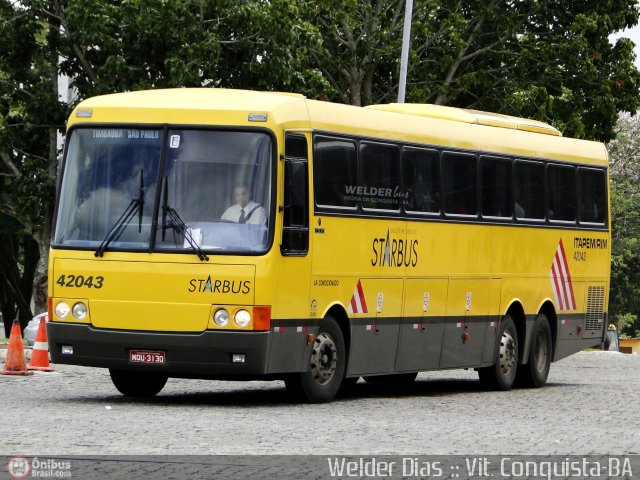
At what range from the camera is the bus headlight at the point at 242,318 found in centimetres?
1620

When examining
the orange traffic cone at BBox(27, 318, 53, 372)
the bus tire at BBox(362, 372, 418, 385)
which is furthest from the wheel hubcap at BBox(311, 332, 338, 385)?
the orange traffic cone at BBox(27, 318, 53, 372)

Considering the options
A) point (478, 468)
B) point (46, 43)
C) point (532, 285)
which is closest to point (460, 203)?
point (532, 285)

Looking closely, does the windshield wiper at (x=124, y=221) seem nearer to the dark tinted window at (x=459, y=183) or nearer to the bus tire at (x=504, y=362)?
the dark tinted window at (x=459, y=183)

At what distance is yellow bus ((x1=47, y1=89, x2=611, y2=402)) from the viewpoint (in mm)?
16281

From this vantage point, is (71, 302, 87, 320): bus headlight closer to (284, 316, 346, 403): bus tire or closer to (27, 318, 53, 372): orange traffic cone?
(284, 316, 346, 403): bus tire

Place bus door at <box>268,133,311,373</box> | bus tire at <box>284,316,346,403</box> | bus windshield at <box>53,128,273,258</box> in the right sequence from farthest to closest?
bus tire at <box>284,316,346,403</box>, bus door at <box>268,133,311,373</box>, bus windshield at <box>53,128,273,258</box>

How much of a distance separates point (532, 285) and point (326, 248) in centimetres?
576

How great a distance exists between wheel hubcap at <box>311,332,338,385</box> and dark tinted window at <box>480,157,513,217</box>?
14.2ft

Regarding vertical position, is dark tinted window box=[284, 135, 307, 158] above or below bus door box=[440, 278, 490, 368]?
above

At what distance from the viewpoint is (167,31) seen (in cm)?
3056

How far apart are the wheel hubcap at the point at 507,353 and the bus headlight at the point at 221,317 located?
6.52m

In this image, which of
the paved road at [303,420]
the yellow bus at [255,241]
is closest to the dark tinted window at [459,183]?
the yellow bus at [255,241]

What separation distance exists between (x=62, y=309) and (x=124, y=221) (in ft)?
3.54

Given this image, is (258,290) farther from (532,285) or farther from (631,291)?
(631,291)
